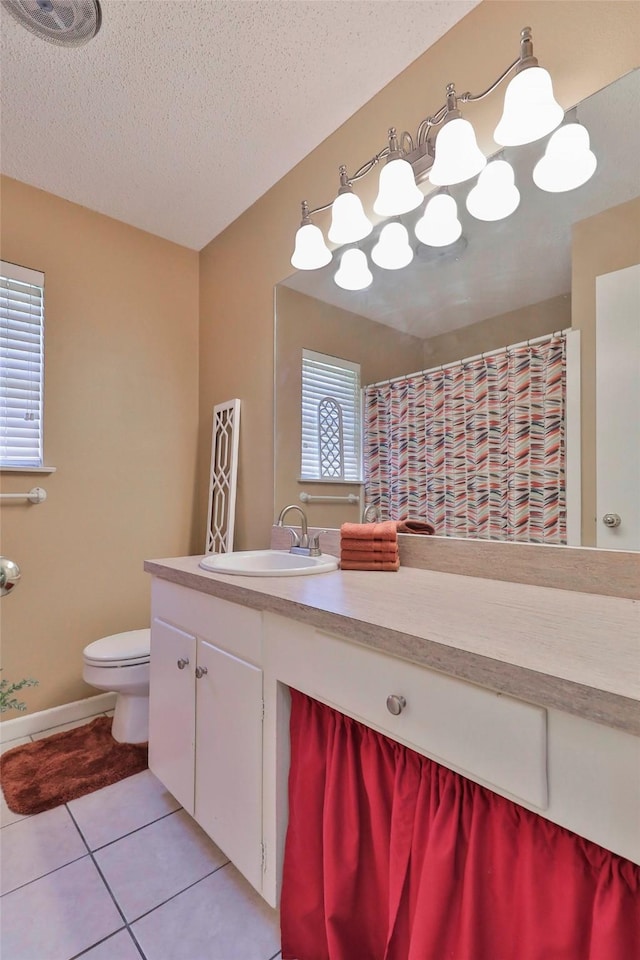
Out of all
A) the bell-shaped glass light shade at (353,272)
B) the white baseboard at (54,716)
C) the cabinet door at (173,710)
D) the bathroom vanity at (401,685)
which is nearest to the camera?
the bathroom vanity at (401,685)

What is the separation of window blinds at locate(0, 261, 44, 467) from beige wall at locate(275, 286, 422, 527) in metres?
1.13

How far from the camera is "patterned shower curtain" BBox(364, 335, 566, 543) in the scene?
47.8 inches

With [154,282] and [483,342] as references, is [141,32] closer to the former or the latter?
[154,282]

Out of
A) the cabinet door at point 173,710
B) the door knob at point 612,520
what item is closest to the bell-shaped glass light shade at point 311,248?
the door knob at point 612,520

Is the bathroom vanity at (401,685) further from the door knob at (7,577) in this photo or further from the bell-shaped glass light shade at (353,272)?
the bell-shaped glass light shade at (353,272)

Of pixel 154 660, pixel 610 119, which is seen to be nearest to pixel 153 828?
pixel 154 660

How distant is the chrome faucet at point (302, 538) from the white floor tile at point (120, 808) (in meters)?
1.00

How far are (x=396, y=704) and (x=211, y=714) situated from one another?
708 millimetres

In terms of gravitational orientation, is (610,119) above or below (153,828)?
above

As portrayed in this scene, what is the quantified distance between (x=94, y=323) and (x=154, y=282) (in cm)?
43

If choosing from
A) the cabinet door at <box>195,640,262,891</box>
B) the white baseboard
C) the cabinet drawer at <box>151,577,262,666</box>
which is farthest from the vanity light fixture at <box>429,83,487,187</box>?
→ the white baseboard

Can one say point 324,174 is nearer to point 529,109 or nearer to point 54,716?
point 529,109

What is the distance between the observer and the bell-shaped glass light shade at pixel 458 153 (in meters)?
1.28

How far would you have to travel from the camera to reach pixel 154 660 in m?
1.57
